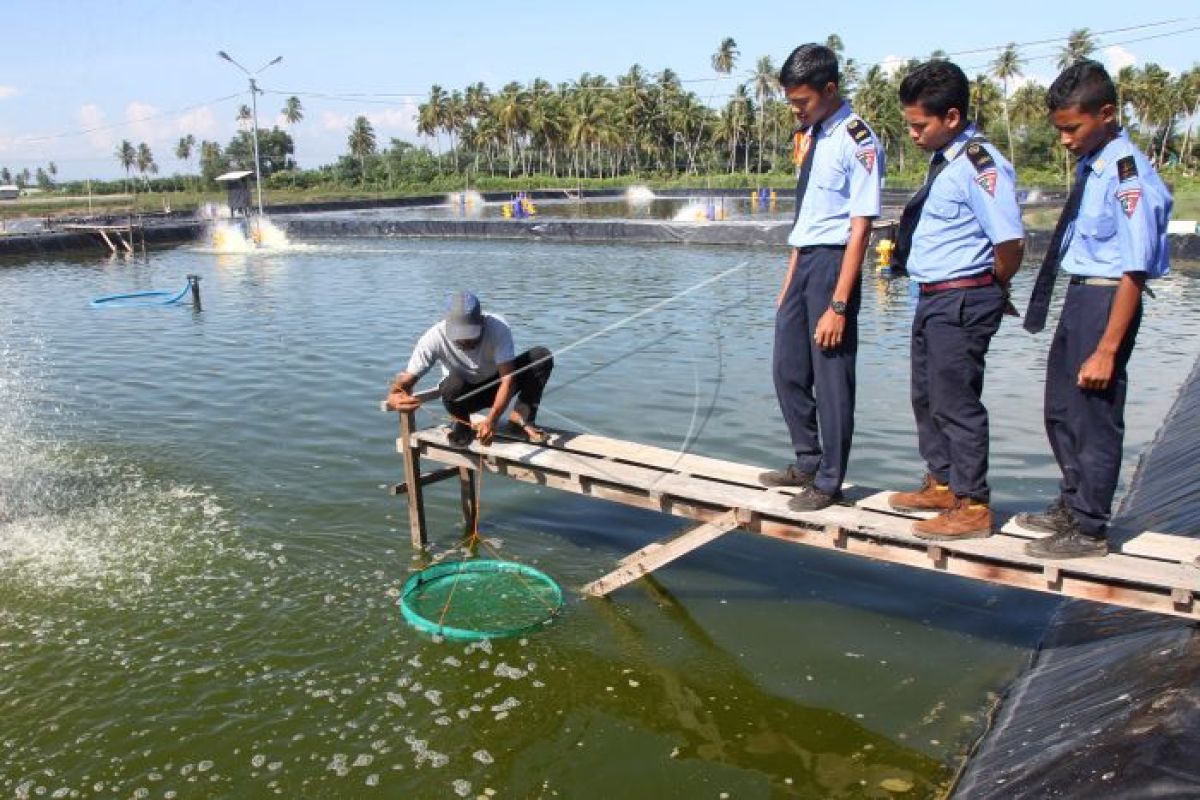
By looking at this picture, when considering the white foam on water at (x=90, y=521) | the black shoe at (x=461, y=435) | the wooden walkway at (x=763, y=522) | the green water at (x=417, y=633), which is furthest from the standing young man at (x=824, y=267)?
the white foam on water at (x=90, y=521)

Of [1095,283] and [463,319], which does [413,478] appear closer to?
[463,319]

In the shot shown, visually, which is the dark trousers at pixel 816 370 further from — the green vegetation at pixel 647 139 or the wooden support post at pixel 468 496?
the green vegetation at pixel 647 139

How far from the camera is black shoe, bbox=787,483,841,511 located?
16.4 feet

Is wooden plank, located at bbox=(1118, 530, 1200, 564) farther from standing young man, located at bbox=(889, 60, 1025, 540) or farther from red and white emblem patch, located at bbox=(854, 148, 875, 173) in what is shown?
red and white emblem patch, located at bbox=(854, 148, 875, 173)

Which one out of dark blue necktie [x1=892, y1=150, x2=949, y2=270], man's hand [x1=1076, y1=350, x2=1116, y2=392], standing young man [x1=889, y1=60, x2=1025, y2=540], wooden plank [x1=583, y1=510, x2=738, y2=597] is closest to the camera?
man's hand [x1=1076, y1=350, x2=1116, y2=392]

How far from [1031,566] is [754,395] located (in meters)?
7.17

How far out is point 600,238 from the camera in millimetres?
34406

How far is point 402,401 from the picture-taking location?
644 centimetres

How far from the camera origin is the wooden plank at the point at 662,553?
535 centimetres

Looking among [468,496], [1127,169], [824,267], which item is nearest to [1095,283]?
[1127,169]

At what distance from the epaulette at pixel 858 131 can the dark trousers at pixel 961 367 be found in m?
0.86

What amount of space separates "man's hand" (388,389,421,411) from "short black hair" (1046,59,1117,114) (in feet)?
14.2

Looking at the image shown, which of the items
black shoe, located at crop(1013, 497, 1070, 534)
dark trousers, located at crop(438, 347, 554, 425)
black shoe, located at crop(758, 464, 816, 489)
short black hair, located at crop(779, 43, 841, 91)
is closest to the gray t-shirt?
dark trousers, located at crop(438, 347, 554, 425)

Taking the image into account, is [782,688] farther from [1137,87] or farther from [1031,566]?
[1137,87]
